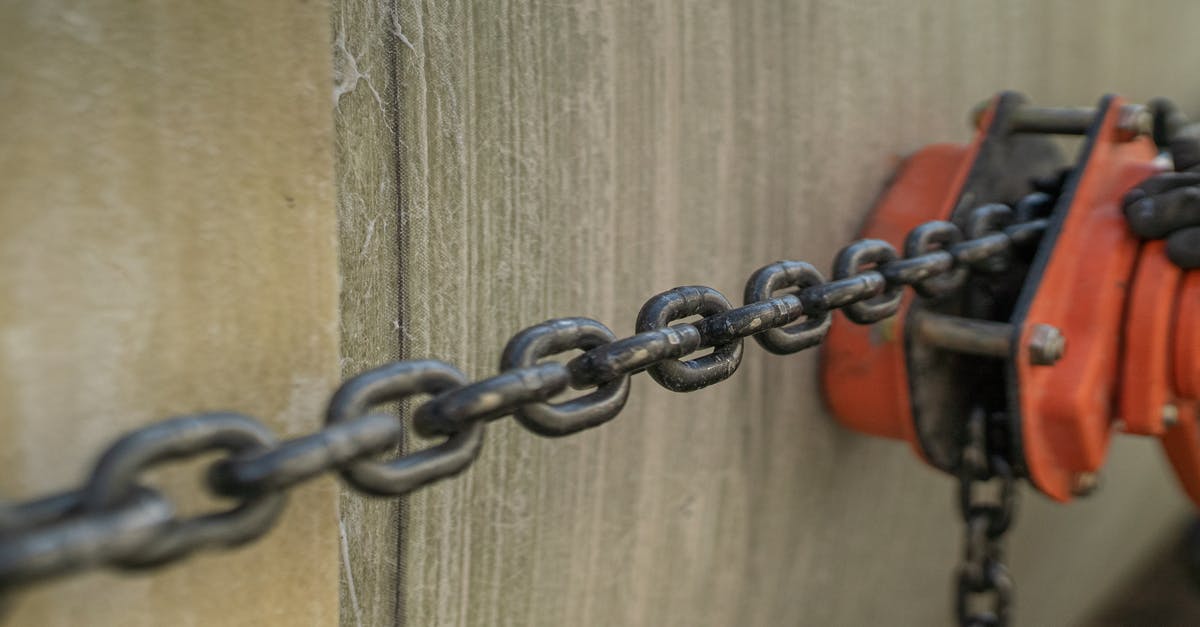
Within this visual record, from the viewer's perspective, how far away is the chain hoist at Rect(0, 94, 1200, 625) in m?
0.43

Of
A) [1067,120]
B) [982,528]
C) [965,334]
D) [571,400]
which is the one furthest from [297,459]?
[1067,120]

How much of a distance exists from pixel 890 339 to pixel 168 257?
84 cm

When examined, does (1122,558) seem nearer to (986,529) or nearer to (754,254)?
(986,529)

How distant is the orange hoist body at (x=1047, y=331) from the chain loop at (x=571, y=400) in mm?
595

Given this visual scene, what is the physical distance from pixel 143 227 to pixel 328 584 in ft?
1.04

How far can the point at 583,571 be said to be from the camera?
101cm

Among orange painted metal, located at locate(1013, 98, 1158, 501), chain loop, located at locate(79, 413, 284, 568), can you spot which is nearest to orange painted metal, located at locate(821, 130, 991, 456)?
orange painted metal, located at locate(1013, 98, 1158, 501)

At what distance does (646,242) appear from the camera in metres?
1.01

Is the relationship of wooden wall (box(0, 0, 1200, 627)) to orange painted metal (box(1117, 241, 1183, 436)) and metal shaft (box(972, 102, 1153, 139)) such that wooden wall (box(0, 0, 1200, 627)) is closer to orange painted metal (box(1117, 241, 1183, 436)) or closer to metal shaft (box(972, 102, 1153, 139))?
metal shaft (box(972, 102, 1153, 139))

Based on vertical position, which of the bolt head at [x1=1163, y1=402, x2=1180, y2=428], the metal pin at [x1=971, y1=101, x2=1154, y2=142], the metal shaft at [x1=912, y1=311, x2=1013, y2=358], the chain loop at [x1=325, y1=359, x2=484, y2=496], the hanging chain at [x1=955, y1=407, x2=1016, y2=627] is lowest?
the hanging chain at [x1=955, y1=407, x2=1016, y2=627]

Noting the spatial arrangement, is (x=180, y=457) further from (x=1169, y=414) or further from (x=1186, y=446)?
(x=1186, y=446)

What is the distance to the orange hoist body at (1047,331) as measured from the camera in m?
0.98

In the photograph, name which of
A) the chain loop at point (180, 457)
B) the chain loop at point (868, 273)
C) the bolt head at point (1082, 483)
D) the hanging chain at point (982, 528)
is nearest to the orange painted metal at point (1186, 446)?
the bolt head at point (1082, 483)

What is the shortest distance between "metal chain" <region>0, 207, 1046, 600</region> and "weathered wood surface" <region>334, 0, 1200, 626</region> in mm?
283
